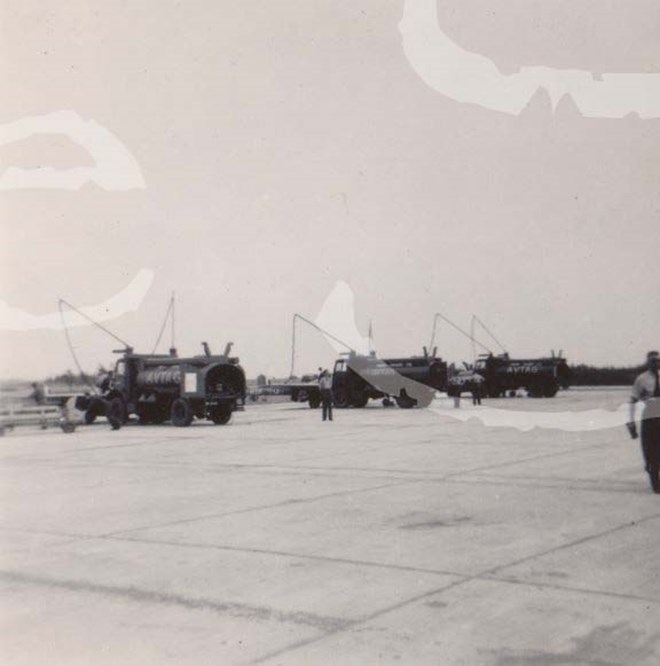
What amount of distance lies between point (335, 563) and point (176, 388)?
19.9 meters

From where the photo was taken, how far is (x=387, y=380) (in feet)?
121

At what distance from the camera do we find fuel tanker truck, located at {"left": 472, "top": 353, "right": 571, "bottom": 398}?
4503cm

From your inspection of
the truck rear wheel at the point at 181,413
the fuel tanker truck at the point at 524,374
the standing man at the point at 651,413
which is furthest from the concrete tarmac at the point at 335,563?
the fuel tanker truck at the point at 524,374

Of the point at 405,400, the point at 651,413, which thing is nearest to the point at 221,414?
the point at 405,400

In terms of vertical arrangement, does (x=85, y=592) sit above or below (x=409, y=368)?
below

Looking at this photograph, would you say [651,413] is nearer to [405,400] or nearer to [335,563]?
[335,563]

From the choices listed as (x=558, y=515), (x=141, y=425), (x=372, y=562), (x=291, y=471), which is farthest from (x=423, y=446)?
(x=141, y=425)

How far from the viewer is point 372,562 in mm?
7004

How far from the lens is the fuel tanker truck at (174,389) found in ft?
84.9

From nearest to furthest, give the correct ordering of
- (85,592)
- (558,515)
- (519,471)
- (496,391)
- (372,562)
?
(85,592) → (372,562) → (558,515) → (519,471) → (496,391)

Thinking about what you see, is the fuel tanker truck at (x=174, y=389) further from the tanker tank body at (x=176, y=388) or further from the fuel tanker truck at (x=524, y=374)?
the fuel tanker truck at (x=524, y=374)

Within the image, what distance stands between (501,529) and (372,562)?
176 centimetres

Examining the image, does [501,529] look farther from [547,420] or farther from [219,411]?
[219,411]

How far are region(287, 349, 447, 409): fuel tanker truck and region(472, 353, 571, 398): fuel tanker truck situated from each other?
8883 millimetres
